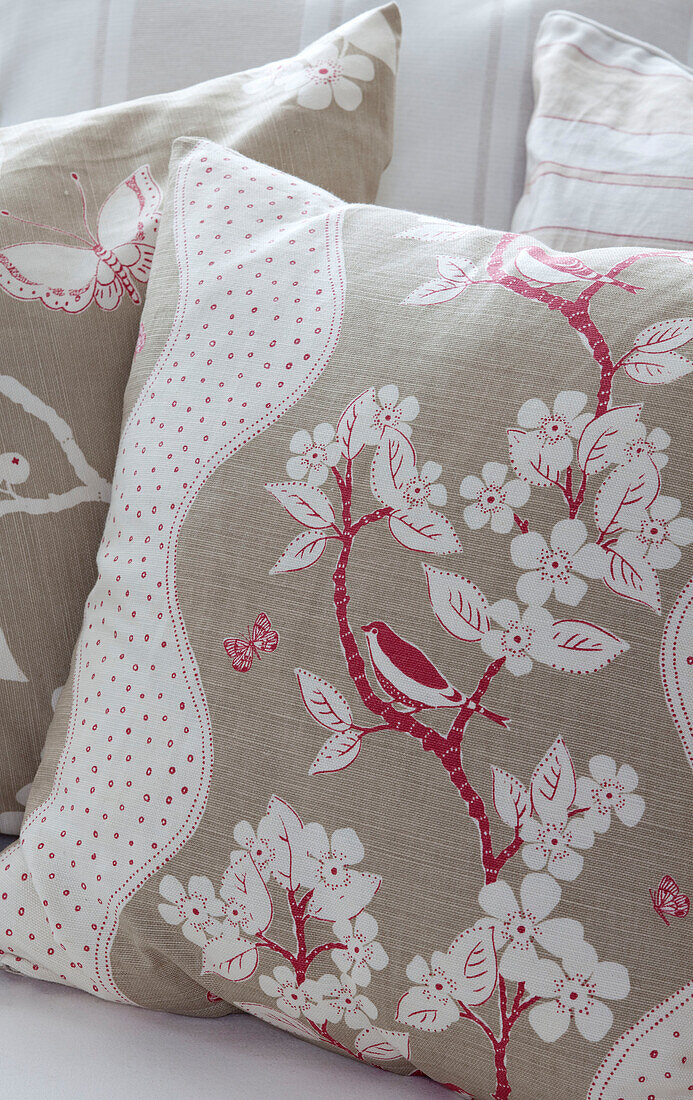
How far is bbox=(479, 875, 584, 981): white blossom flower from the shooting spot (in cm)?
47

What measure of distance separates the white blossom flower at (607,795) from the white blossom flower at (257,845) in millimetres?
173

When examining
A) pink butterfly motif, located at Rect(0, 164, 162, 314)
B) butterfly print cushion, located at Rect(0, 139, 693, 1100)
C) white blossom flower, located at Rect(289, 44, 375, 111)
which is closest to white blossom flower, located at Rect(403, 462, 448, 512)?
butterfly print cushion, located at Rect(0, 139, 693, 1100)

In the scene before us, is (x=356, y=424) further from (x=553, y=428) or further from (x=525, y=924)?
(x=525, y=924)

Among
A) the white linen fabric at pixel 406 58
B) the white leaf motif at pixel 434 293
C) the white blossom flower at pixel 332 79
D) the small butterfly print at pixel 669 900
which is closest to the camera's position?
the small butterfly print at pixel 669 900

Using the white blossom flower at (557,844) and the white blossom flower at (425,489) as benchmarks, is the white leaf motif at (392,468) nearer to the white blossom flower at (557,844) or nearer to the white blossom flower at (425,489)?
the white blossom flower at (425,489)

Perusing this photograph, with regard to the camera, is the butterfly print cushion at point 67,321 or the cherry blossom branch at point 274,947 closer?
the cherry blossom branch at point 274,947

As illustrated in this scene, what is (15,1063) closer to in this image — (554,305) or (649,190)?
(554,305)

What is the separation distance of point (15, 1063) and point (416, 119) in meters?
0.87

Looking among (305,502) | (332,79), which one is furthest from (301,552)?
(332,79)

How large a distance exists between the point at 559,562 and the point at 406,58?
66 centimetres

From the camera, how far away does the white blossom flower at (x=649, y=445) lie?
1.63ft

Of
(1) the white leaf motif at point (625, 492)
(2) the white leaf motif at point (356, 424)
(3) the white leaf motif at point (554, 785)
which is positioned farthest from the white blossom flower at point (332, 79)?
(3) the white leaf motif at point (554, 785)

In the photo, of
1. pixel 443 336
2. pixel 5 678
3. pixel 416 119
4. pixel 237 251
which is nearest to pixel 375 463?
pixel 443 336

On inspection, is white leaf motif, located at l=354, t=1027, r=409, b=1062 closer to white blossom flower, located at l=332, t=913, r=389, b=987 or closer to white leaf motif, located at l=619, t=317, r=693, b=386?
white blossom flower, located at l=332, t=913, r=389, b=987
